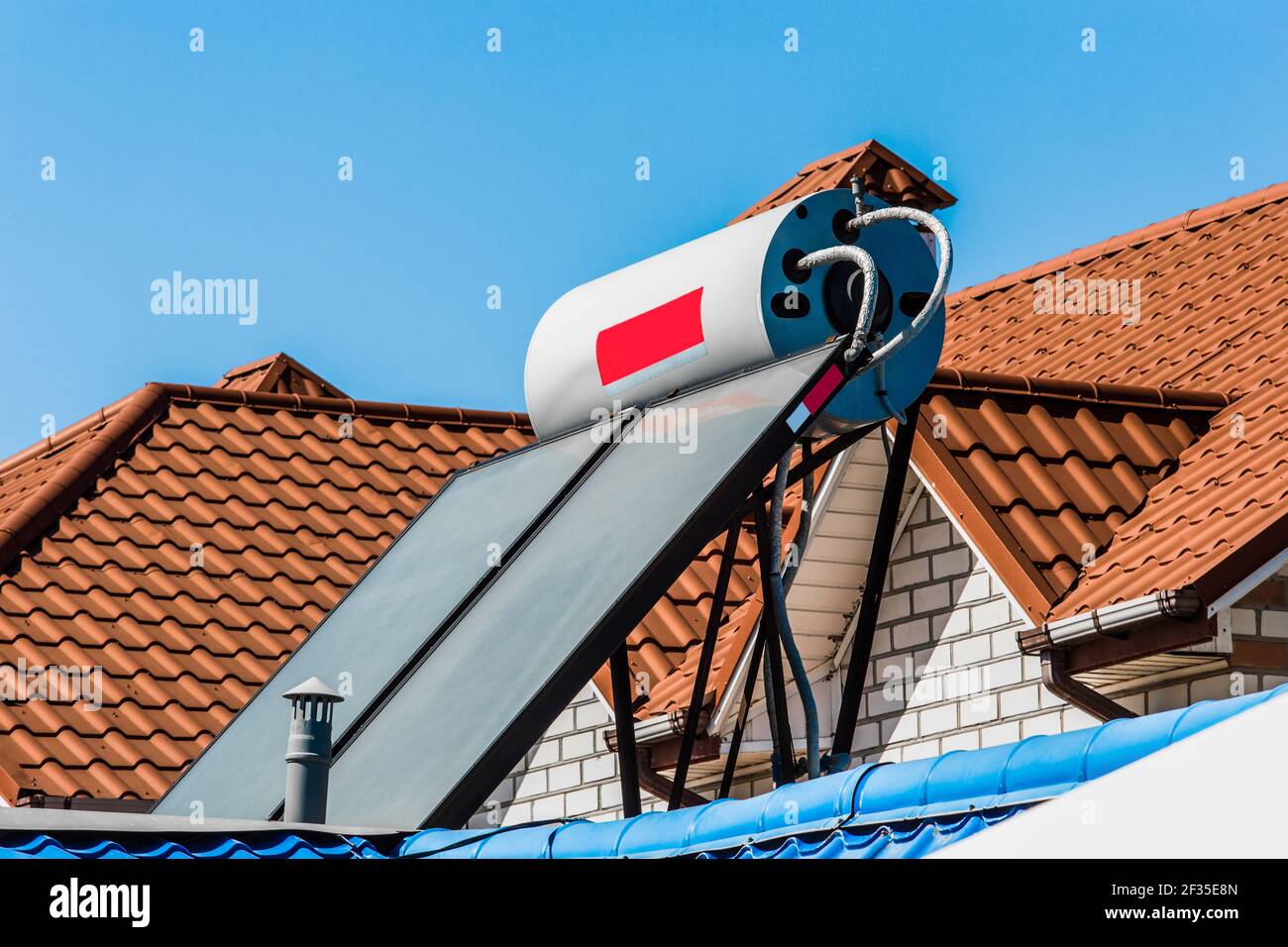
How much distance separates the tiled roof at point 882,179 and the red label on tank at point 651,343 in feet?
21.2

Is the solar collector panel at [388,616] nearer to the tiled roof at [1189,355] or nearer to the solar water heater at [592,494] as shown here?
the solar water heater at [592,494]

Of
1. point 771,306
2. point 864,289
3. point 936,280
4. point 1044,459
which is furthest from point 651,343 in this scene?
point 1044,459

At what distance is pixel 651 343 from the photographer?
7309mm

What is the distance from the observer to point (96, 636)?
1180cm

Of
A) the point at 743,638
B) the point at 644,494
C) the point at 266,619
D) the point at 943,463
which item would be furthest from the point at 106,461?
the point at 644,494

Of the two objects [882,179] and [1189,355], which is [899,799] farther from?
[882,179]

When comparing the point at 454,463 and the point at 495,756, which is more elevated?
the point at 454,463

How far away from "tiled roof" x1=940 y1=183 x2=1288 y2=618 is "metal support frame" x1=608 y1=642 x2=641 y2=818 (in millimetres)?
2185

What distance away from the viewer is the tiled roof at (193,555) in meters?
10.9

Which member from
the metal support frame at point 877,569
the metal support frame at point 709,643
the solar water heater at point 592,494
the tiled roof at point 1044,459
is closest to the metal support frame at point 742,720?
the metal support frame at point 709,643

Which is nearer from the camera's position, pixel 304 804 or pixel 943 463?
pixel 304 804
